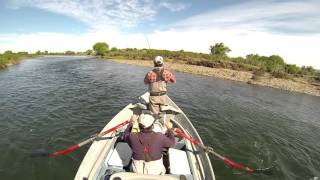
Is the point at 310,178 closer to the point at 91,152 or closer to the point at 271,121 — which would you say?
the point at 271,121

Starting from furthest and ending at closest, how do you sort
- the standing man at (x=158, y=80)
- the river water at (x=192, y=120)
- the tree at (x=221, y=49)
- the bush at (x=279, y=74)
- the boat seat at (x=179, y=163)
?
the tree at (x=221, y=49), the bush at (x=279, y=74), the river water at (x=192, y=120), the standing man at (x=158, y=80), the boat seat at (x=179, y=163)

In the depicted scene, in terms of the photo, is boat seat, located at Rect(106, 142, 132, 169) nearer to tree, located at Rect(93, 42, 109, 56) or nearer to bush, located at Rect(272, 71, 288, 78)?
bush, located at Rect(272, 71, 288, 78)

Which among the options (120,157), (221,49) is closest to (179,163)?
(120,157)

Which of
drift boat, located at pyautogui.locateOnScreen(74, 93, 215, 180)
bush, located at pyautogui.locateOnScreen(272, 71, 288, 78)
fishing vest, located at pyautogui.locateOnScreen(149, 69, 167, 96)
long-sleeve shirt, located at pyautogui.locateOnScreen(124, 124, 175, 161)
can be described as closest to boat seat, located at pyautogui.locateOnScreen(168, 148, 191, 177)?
drift boat, located at pyautogui.locateOnScreen(74, 93, 215, 180)

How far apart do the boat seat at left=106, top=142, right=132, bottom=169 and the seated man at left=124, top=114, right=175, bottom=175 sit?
1.06 metres

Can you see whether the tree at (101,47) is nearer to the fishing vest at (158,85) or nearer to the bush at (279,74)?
the bush at (279,74)

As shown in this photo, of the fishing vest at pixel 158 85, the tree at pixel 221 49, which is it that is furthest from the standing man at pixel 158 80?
the tree at pixel 221 49

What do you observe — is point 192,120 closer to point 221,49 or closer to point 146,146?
point 146,146

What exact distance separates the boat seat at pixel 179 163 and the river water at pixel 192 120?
2.26 m

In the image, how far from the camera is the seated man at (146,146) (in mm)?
4660

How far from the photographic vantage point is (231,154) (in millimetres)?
9703

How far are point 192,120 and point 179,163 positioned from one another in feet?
25.2

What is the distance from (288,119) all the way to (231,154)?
30.4 feet

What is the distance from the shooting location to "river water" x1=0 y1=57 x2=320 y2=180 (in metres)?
8.15
